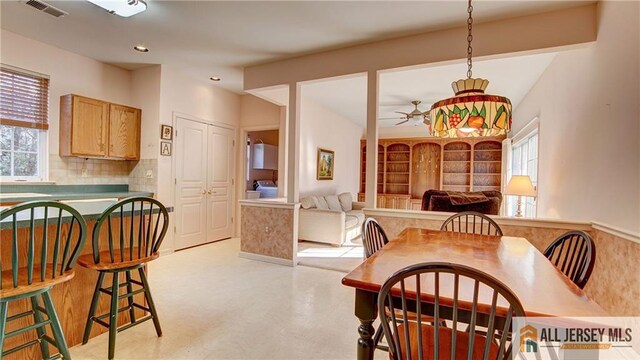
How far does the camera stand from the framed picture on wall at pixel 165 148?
4.39 m

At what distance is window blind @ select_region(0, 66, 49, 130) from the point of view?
335 centimetres

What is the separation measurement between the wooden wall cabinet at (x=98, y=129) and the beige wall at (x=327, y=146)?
2.56 metres

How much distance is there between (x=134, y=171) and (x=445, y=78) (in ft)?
15.4

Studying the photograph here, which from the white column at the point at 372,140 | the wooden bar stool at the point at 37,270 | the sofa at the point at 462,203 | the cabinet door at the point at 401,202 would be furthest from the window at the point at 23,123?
the cabinet door at the point at 401,202

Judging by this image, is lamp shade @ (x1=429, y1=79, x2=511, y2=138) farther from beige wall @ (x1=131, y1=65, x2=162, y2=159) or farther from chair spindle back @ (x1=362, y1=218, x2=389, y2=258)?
beige wall @ (x1=131, y1=65, x2=162, y2=159)

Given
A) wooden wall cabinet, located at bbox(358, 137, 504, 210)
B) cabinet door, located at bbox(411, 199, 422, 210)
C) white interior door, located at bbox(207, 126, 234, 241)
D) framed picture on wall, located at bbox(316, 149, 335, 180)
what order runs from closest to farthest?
white interior door, located at bbox(207, 126, 234, 241)
framed picture on wall, located at bbox(316, 149, 335, 180)
wooden wall cabinet, located at bbox(358, 137, 504, 210)
cabinet door, located at bbox(411, 199, 422, 210)

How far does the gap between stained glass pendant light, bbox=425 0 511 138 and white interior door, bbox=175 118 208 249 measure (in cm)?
400

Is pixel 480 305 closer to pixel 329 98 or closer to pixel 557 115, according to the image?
pixel 557 115

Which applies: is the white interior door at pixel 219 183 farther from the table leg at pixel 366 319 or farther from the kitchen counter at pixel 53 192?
the table leg at pixel 366 319

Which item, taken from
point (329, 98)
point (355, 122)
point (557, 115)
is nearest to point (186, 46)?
point (329, 98)

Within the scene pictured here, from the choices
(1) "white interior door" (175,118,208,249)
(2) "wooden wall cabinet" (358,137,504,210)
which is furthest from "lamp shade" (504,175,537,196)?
(1) "white interior door" (175,118,208,249)

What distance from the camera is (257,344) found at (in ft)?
7.04

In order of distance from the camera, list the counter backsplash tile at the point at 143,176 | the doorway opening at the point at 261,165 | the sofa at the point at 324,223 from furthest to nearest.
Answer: the doorway opening at the point at 261,165 < the sofa at the point at 324,223 < the counter backsplash tile at the point at 143,176

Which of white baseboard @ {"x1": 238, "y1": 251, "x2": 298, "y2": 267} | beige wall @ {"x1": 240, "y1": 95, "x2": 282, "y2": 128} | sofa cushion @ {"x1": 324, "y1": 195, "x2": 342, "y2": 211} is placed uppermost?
beige wall @ {"x1": 240, "y1": 95, "x2": 282, "y2": 128}
